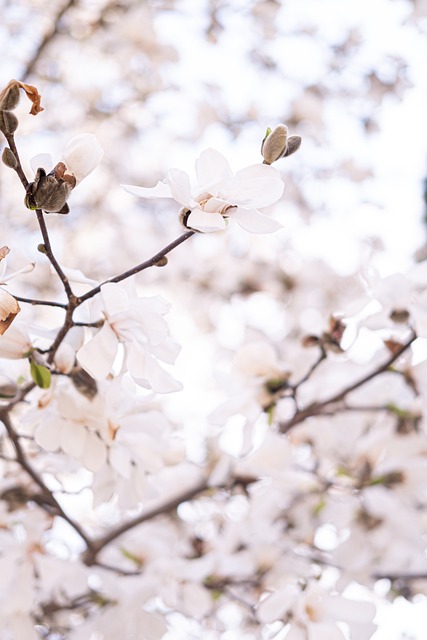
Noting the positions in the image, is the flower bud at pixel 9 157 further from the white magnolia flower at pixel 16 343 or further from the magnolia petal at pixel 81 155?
the white magnolia flower at pixel 16 343

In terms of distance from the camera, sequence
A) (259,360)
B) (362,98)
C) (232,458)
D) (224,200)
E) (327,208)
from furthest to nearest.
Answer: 1. (327,208)
2. (362,98)
3. (232,458)
4. (259,360)
5. (224,200)

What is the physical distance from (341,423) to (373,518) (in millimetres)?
168

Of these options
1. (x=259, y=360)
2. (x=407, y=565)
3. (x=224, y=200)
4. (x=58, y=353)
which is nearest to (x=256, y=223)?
(x=224, y=200)

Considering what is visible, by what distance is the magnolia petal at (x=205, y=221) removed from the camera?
48 centimetres

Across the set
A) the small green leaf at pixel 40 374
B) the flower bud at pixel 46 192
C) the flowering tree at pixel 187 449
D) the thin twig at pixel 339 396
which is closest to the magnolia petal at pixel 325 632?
the flowering tree at pixel 187 449

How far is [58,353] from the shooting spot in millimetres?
589

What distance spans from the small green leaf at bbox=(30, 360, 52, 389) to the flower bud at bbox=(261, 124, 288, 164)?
0.82 ft

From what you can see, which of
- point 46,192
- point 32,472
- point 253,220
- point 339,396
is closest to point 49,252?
point 46,192

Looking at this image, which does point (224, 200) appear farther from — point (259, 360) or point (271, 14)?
point (271, 14)

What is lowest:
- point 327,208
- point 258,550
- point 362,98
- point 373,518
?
point 327,208

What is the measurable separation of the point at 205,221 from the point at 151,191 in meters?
0.05

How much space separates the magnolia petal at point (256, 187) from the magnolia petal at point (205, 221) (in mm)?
23

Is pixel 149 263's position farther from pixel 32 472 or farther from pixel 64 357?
pixel 32 472

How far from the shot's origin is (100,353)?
1.79 ft
